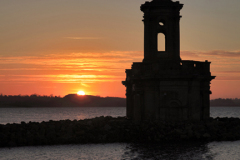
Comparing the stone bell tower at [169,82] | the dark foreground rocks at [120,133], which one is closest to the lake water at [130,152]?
the dark foreground rocks at [120,133]

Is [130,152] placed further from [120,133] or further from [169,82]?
[169,82]

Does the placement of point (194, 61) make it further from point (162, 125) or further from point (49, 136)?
point (49, 136)

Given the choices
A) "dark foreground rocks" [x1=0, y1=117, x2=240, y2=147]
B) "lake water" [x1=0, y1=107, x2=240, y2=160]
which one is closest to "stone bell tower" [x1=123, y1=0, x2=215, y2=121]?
"dark foreground rocks" [x1=0, y1=117, x2=240, y2=147]

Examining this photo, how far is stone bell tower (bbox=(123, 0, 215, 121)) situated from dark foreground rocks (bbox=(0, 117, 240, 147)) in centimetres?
110

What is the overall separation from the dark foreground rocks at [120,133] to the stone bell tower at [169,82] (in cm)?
110

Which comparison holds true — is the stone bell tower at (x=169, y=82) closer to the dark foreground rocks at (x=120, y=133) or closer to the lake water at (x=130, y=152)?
the dark foreground rocks at (x=120, y=133)

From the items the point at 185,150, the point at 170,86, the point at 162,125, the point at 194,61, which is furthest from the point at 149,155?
the point at 194,61

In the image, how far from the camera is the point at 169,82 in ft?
109

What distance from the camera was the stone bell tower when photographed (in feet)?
109

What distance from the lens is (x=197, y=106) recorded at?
33.8 meters

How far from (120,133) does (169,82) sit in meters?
5.56

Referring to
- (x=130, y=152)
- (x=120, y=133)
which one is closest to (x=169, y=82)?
(x=120, y=133)

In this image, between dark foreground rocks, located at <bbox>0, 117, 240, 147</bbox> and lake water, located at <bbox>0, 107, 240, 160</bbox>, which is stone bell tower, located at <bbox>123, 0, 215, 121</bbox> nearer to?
dark foreground rocks, located at <bbox>0, 117, 240, 147</bbox>

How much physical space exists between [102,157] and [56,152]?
3.78 meters
